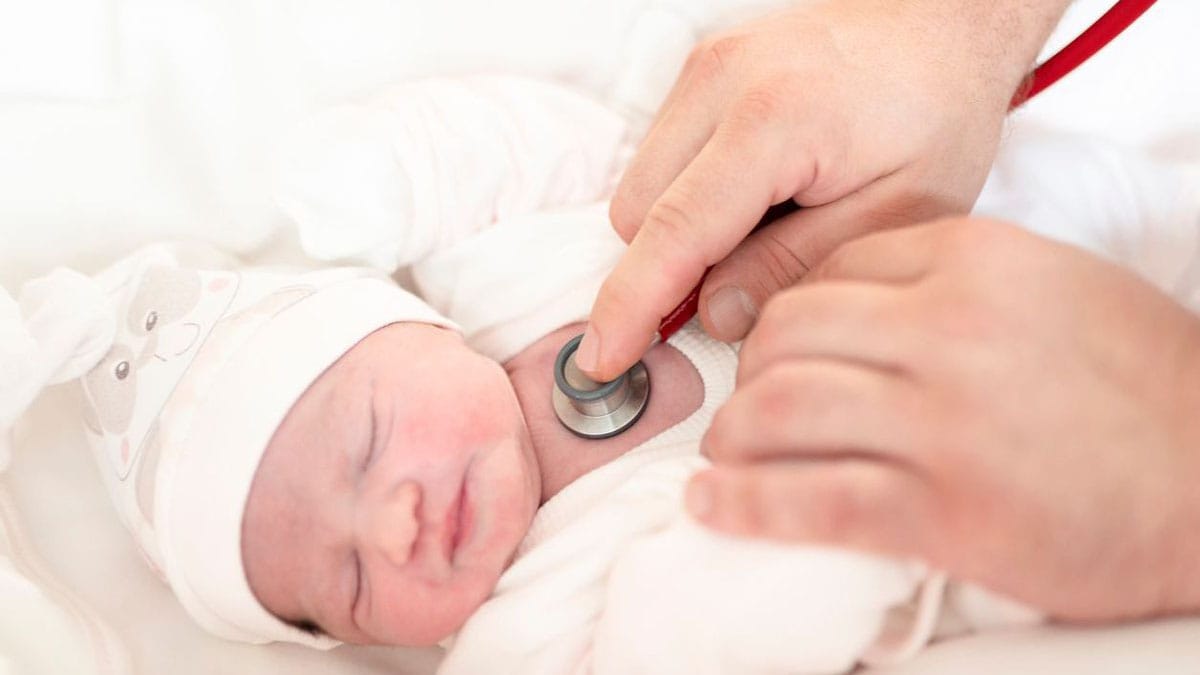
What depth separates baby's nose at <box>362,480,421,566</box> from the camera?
1.01 metres

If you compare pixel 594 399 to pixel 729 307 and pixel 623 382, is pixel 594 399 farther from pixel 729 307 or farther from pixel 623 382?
pixel 729 307

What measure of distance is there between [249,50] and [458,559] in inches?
36.4

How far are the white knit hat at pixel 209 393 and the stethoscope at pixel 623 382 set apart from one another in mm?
200

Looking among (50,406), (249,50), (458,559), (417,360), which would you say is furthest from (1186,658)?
(249,50)

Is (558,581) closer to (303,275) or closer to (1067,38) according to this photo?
(303,275)

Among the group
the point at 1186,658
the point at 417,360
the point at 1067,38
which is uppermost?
the point at 1067,38

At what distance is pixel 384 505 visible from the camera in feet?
3.40

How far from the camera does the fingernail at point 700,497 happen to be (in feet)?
2.56

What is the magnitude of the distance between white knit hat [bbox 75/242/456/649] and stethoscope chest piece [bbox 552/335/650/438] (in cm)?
19

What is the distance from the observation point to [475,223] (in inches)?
55.3

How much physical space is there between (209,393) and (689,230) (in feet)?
1.94

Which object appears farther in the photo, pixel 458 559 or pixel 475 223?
pixel 475 223

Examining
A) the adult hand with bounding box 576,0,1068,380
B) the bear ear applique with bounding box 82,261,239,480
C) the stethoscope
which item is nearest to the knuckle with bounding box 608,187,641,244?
the adult hand with bounding box 576,0,1068,380

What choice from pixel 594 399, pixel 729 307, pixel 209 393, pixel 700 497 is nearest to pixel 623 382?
pixel 594 399
